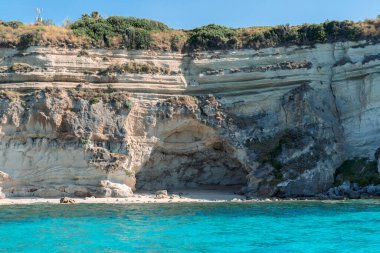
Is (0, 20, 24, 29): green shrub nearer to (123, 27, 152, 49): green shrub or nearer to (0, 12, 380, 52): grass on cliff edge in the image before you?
(0, 12, 380, 52): grass on cliff edge

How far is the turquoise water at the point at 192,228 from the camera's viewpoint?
1285 cm

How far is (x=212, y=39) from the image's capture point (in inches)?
1384

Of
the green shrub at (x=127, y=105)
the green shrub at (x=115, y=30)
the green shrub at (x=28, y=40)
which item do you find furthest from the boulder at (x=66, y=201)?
the green shrub at (x=115, y=30)

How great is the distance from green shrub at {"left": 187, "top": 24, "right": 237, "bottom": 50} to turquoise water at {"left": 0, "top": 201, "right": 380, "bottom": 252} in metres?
15.4

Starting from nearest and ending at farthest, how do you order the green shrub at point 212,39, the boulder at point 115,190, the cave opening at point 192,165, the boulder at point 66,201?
the boulder at point 66,201, the boulder at point 115,190, the cave opening at point 192,165, the green shrub at point 212,39

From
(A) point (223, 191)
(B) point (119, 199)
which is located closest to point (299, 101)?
(A) point (223, 191)

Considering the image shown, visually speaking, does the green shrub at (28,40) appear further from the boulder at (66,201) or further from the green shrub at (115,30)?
the boulder at (66,201)

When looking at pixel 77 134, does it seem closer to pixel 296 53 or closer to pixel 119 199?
pixel 119 199

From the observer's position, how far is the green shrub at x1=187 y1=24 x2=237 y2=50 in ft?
114

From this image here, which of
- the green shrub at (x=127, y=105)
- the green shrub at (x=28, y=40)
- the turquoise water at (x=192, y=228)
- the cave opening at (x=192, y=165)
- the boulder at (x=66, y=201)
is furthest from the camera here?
the green shrub at (x=28, y=40)

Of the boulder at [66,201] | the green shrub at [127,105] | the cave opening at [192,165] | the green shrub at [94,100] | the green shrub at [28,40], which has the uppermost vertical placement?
the green shrub at [28,40]

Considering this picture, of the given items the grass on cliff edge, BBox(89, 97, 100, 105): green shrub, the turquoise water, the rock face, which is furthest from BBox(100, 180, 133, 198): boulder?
the grass on cliff edge

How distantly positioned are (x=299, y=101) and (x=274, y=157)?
4.44m

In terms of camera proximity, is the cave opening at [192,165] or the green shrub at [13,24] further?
the green shrub at [13,24]
